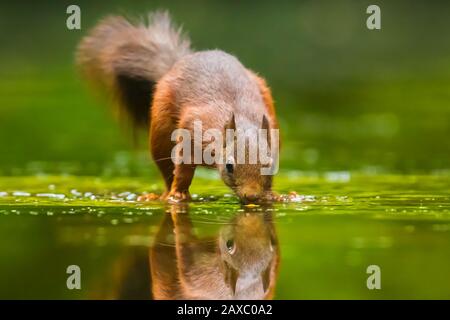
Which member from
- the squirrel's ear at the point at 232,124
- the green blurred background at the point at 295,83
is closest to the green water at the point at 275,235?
the squirrel's ear at the point at 232,124

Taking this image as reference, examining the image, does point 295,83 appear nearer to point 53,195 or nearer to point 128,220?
point 53,195

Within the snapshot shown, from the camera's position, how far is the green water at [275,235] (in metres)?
5.29

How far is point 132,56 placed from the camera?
9281 millimetres

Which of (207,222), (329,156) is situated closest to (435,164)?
(329,156)

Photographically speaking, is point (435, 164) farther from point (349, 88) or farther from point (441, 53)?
point (441, 53)

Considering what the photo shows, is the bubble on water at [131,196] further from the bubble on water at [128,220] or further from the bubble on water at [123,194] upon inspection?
the bubble on water at [128,220]

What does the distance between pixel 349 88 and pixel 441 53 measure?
483 cm

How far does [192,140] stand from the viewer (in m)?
7.91

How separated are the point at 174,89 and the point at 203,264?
3.01 meters

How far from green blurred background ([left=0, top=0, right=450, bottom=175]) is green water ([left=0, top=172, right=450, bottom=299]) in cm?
160

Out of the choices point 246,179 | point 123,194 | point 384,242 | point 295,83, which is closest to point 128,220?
point 246,179

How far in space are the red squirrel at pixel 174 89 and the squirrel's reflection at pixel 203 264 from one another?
892 millimetres

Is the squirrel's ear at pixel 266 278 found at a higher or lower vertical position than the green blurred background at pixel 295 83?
lower

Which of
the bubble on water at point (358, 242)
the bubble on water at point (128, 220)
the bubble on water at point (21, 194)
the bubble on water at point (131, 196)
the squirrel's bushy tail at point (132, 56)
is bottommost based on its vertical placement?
the bubble on water at point (358, 242)
